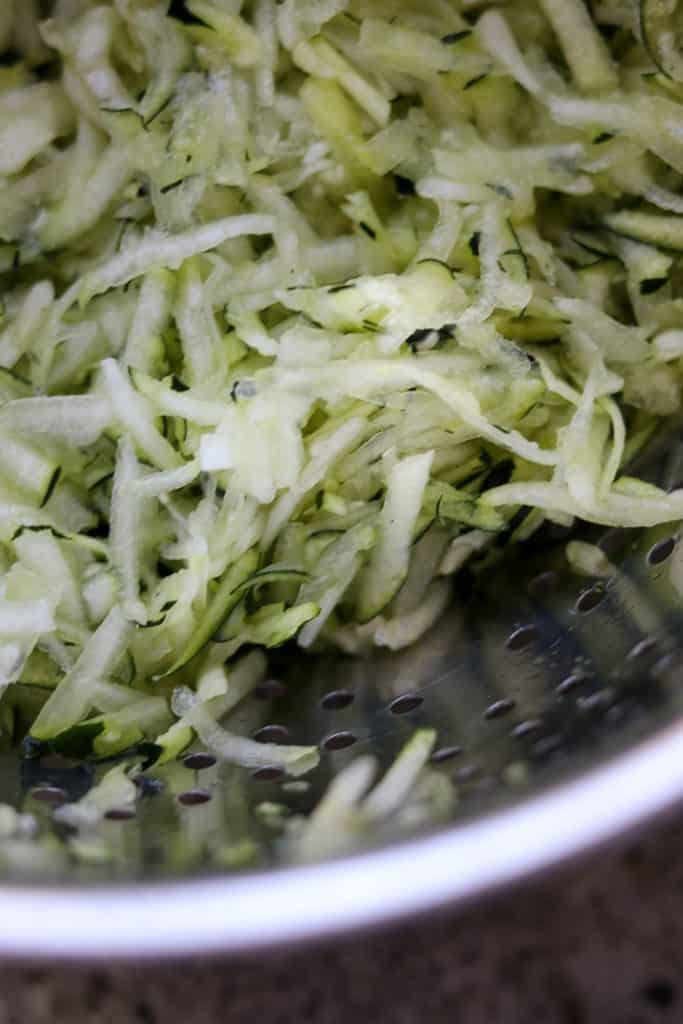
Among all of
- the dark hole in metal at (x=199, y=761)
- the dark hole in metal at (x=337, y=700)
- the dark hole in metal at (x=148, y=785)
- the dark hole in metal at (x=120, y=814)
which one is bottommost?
the dark hole in metal at (x=337, y=700)

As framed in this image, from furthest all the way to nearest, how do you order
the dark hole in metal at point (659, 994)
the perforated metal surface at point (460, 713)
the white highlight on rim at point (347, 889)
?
1. the dark hole in metal at point (659, 994)
2. the perforated metal surface at point (460, 713)
3. the white highlight on rim at point (347, 889)

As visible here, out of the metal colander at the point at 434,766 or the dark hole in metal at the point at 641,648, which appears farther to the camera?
the dark hole in metal at the point at 641,648

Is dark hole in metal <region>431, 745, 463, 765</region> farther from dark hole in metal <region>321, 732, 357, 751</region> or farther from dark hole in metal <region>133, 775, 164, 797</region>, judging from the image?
dark hole in metal <region>133, 775, 164, 797</region>

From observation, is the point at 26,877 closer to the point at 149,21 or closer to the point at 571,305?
the point at 571,305

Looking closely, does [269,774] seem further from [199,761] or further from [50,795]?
[50,795]

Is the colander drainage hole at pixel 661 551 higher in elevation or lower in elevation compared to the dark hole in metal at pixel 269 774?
lower

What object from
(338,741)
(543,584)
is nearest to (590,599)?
(543,584)

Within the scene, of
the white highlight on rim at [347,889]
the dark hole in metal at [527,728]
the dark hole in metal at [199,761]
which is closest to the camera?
the white highlight on rim at [347,889]

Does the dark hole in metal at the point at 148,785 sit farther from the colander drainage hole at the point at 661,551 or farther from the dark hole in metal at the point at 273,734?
the colander drainage hole at the point at 661,551

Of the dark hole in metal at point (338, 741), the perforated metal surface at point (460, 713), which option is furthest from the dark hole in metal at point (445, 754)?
the dark hole in metal at point (338, 741)
